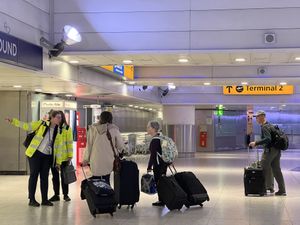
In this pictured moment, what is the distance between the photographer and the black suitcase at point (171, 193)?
860cm

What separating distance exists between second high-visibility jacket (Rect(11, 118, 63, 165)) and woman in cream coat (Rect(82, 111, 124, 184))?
2.57ft

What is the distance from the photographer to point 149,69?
1689cm

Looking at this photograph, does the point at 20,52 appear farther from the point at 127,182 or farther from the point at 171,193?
the point at 171,193

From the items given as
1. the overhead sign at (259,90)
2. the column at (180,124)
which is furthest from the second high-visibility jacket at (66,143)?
the column at (180,124)

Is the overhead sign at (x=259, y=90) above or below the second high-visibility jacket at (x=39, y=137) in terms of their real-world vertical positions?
above

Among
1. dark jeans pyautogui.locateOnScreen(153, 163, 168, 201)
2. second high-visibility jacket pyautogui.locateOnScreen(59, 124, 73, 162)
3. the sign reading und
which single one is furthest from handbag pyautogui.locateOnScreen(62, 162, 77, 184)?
the sign reading und

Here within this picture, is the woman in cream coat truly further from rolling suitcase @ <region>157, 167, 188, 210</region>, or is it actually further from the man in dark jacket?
the man in dark jacket

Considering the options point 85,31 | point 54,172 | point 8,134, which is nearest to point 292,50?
point 85,31

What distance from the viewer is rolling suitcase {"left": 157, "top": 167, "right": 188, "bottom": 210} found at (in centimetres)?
860

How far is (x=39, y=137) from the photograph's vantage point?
923 cm

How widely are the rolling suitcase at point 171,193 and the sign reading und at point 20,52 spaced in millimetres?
3008

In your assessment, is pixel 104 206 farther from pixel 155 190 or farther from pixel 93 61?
pixel 93 61

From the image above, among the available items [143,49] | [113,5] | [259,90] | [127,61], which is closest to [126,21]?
[113,5]

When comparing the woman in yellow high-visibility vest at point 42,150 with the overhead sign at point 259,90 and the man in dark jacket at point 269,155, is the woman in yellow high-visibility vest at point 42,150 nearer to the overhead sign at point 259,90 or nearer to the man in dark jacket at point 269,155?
the man in dark jacket at point 269,155
